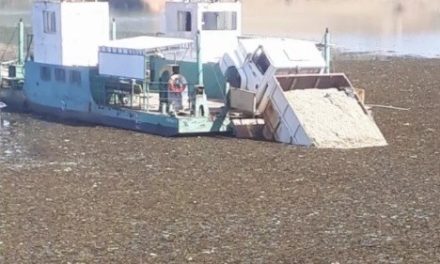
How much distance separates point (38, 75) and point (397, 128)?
8995 mm

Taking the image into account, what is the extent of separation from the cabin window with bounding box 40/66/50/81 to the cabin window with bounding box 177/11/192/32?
3.27 meters

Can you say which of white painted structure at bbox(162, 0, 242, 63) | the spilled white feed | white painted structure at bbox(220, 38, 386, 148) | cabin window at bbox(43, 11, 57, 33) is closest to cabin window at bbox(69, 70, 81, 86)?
cabin window at bbox(43, 11, 57, 33)

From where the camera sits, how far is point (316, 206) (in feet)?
49.0

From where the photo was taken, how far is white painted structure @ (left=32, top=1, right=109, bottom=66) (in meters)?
25.3

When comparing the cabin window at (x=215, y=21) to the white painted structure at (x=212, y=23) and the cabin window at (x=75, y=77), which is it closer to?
the white painted structure at (x=212, y=23)

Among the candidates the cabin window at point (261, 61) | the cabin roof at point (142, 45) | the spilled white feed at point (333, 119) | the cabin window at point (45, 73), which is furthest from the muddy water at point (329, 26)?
the spilled white feed at point (333, 119)

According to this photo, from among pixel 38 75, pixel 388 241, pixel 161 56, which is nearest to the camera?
pixel 388 241

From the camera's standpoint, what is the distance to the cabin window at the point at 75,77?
24.8 meters

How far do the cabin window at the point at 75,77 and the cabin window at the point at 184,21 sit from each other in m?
2.81

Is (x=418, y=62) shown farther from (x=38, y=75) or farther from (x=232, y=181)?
(x=232, y=181)

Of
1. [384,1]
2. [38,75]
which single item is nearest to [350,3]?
[384,1]

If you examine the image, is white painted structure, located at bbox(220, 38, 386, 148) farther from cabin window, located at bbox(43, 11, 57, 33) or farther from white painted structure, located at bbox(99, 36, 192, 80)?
cabin window, located at bbox(43, 11, 57, 33)

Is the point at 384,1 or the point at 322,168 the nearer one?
the point at 322,168

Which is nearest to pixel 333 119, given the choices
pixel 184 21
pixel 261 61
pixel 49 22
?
pixel 261 61
